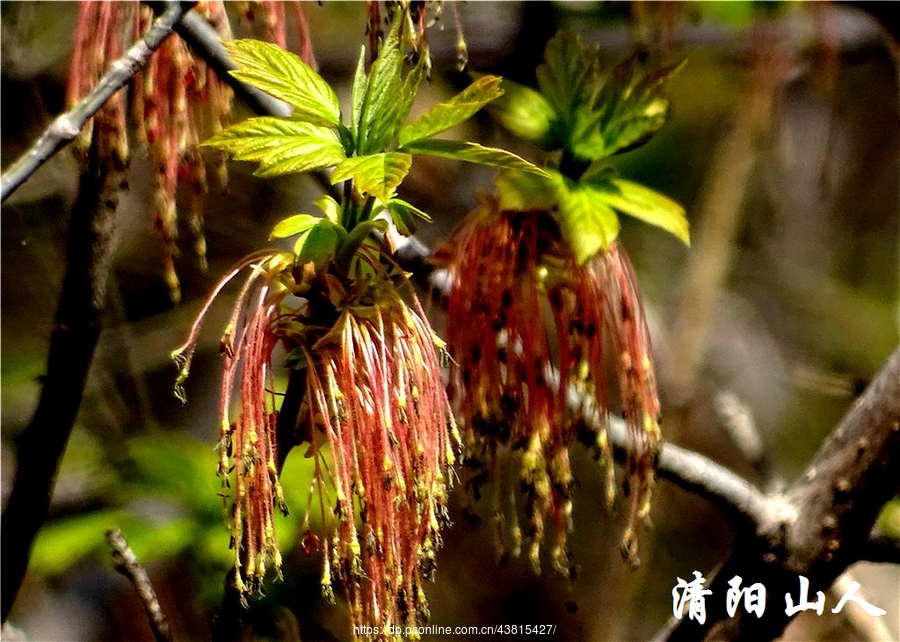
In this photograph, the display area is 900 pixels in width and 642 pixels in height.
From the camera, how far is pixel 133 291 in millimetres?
907

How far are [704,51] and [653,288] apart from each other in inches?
11.9

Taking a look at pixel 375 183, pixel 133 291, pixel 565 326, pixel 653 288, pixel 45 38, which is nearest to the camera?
pixel 375 183

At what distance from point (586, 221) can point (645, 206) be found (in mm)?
54

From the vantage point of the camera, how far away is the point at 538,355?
0.58m

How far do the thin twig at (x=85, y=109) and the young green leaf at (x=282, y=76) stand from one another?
60mm

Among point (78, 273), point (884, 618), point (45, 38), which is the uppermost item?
point (45, 38)

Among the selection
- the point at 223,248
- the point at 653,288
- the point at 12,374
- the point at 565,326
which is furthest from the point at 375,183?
the point at 653,288

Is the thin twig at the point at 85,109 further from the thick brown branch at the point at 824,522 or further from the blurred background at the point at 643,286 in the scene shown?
the thick brown branch at the point at 824,522

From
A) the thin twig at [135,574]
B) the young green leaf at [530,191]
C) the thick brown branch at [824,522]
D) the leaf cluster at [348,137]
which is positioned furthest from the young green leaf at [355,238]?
the thick brown branch at [824,522]

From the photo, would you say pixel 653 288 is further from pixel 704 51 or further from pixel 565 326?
pixel 565 326

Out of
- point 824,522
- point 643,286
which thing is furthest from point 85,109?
point 643,286

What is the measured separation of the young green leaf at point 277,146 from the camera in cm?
40

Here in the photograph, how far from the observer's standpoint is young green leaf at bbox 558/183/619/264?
0.50m

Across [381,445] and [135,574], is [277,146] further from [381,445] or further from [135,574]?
[135,574]
